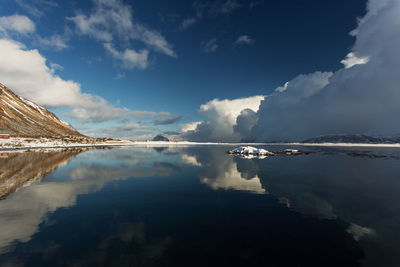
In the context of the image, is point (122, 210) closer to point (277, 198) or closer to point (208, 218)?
point (208, 218)

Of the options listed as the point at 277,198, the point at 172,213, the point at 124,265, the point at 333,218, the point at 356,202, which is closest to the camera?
the point at 124,265

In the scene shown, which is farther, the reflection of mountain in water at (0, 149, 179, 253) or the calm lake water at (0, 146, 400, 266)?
the reflection of mountain in water at (0, 149, 179, 253)

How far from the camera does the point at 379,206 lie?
52.7 feet

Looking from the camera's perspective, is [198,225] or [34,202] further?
[34,202]

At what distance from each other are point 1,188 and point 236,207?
81.8 feet

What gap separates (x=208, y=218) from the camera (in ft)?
45.1

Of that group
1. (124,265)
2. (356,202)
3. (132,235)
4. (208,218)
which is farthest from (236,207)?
(356,202)

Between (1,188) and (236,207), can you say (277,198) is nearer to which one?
(236,207)

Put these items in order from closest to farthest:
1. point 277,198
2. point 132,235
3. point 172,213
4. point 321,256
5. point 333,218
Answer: point 321,256 < point 132,235 < point 333,218 < point 172,213 < point 277,198

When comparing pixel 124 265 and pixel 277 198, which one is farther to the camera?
pixel 277 198

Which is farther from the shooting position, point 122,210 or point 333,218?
point 122,210

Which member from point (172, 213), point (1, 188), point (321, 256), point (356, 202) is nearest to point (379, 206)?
point (356, 202)

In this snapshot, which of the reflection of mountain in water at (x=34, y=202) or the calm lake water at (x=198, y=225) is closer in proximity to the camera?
the calm lake water at (x=198, y=225)

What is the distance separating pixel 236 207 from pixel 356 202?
10973 millimetres
